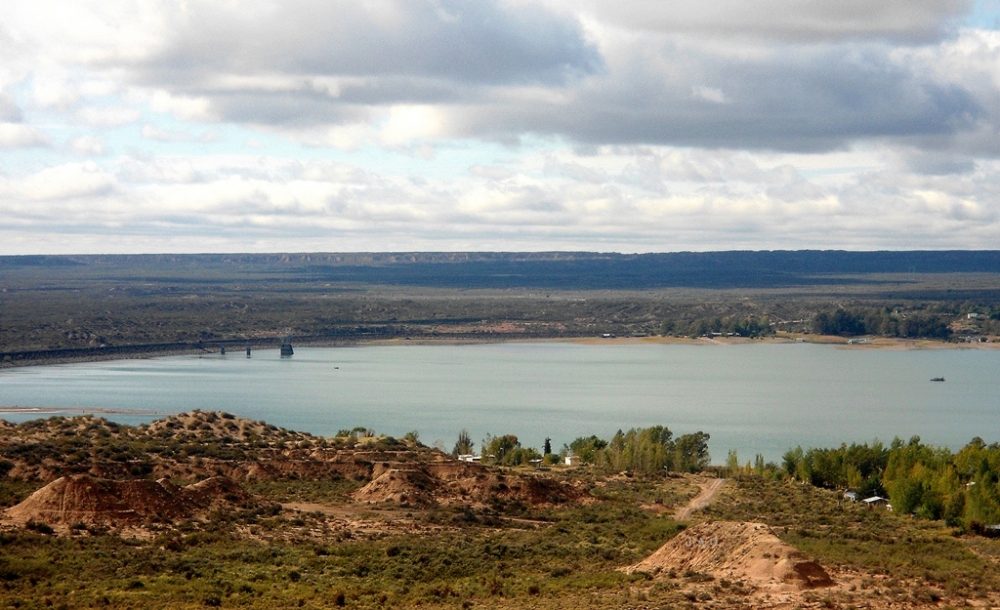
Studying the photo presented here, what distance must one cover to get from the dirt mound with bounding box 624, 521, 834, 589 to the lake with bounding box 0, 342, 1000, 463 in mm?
41080

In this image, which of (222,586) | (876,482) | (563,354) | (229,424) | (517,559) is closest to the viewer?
(222,586)

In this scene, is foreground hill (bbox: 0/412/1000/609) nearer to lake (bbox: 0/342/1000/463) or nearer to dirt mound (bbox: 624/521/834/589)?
dirt mound (bbox: 624/521/834/589)

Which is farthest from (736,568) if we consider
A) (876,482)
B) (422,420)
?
(422,420)

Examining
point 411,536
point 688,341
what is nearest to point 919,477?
point 411,536

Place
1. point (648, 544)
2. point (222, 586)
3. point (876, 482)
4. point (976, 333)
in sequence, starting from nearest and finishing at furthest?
point (222, 586), point (648, 544), point (876, 482), point (976, 333)

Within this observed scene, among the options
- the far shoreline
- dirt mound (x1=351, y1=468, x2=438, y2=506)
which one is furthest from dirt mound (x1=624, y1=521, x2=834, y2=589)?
the far shoreline

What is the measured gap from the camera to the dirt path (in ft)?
147

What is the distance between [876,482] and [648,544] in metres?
21.1

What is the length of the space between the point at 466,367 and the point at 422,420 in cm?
5211

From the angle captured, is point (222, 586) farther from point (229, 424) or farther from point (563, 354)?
point (563, 354)

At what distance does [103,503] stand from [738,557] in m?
17.8

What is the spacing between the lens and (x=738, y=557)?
31.6m

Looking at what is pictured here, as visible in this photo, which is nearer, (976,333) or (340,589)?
(340,589)

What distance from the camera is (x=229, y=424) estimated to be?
194ft
